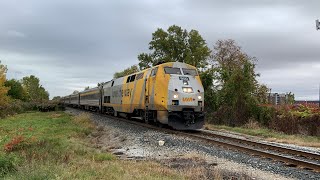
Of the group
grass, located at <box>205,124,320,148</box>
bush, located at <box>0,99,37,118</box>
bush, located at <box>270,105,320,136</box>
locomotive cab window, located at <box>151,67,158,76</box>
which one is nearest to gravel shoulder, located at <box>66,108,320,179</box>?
grass, located at <box>205,124,320,148</box>

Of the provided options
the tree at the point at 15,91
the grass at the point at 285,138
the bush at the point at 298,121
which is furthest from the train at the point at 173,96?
the tree at the point at 15,91

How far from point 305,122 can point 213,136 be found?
7083mm

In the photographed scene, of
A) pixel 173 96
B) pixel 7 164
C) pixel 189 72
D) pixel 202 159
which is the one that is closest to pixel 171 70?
pixel 189 72

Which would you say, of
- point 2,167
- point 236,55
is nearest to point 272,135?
point 2,167

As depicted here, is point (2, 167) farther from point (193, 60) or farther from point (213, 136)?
point (193, 60)

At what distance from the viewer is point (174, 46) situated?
194 feet

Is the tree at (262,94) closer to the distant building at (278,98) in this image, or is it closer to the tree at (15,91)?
the distant building at (278,98)

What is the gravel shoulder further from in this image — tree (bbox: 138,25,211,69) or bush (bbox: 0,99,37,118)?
tree (bbox: 138,25,211,69)

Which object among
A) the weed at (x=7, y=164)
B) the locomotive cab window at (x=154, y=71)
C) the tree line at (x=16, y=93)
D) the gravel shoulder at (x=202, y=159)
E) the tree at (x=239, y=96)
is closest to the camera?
the weed at (x=7, y=164)

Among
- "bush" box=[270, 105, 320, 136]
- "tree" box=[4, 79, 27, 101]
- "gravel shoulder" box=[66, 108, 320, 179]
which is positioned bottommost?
"gravel shoulder" box=[66, 108, 320, 179]

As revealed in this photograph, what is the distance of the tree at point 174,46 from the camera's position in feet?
192

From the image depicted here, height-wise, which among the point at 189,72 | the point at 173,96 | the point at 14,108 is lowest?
the point at 14,108

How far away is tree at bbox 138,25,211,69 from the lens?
5838 cm

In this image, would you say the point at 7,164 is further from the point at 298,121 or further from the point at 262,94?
the point at 262,94
